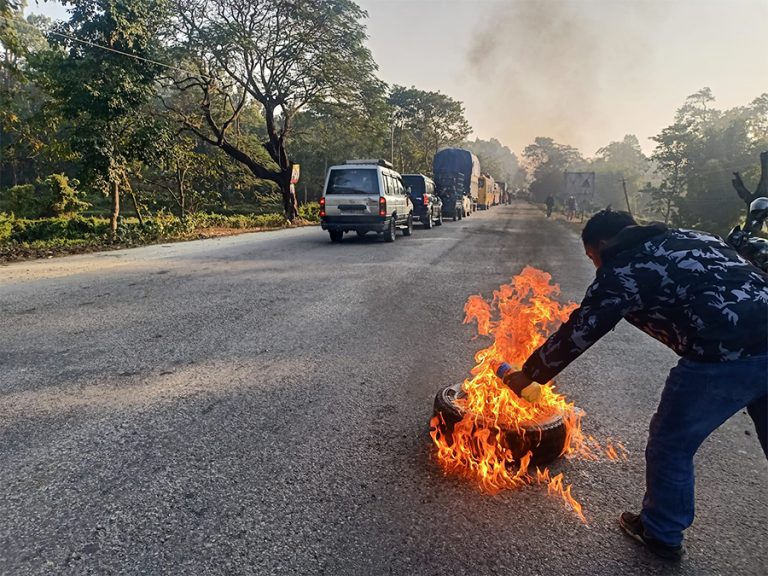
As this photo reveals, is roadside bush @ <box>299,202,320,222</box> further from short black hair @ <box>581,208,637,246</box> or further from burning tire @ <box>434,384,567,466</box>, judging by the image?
short black hair @ <box>581,208,637,246</box>

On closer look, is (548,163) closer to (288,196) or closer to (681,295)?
(288,196)

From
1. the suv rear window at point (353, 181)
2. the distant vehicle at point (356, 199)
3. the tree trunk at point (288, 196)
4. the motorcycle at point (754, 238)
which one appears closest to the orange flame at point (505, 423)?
the motorcycle at point (754, 238)

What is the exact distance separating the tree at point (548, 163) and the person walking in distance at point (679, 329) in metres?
92.5

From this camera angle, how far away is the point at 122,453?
2.97m

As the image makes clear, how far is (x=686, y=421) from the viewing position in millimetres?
2127

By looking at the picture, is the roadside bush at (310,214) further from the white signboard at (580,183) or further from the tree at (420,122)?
the tree at (420,122)

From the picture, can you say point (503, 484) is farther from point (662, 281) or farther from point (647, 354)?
point (647, 354)

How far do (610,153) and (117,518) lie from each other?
168980 mm

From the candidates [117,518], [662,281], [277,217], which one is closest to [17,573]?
[117,518]

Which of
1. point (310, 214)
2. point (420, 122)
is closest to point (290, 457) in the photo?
point (310, 214)

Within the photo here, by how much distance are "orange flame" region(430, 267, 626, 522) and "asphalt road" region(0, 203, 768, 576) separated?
4.6 inches

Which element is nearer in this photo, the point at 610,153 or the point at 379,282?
the point at 379,282

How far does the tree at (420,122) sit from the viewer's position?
5518 cm

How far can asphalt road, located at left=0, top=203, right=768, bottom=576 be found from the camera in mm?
2195
